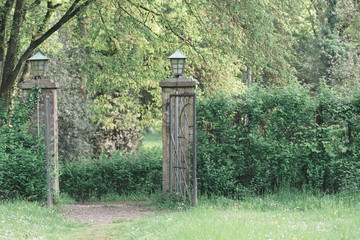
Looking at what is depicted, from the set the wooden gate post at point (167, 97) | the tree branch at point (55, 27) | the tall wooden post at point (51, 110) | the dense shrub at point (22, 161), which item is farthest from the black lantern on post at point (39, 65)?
the wooden gate post at point (167, 97)

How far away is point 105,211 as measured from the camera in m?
8.35

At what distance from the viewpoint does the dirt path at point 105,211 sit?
7596 mm

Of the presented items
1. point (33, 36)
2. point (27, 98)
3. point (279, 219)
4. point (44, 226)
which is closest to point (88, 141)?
point (33, 36)

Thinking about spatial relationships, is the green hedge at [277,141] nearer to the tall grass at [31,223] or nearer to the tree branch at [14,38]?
the tall grass at [31,223]

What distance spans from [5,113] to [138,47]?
152 inches

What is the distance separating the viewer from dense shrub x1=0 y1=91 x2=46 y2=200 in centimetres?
819

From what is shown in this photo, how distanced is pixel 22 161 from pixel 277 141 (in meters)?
5.07

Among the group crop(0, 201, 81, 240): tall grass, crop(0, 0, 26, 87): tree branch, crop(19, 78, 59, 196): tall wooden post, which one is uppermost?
crop(0, 0, 26, 87): tree branch

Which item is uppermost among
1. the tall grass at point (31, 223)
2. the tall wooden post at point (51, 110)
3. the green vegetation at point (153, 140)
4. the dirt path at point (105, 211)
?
the tall wooden post at point (51, 110)

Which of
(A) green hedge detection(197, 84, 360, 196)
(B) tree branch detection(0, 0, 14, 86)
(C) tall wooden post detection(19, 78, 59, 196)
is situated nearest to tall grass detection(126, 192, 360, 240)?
(A) green hedge detection(197, 84, 360, 196)

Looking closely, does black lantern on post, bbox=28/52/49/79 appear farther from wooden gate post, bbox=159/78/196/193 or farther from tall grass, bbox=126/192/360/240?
tall grass, bbox=126/192/360/240

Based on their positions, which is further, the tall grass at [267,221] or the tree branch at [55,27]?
the tree branch at [55,27]

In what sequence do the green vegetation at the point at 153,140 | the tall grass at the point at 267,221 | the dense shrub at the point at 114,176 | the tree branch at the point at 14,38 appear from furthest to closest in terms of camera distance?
the green vegetation at the point at 153,140
the dense shrub at the point at 114,176
the tree branch at the point at 14,38
the tall grass at the point at 267,221

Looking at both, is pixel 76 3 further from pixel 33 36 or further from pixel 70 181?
pixel 70 181
